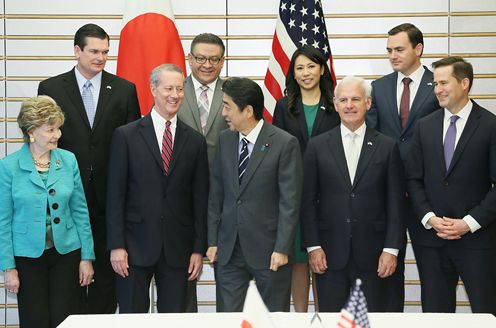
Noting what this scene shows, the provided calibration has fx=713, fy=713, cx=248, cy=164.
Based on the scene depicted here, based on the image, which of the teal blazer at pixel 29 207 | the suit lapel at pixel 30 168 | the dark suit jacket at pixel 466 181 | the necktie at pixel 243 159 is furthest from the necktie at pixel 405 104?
the suit lapel at pixel 30 168

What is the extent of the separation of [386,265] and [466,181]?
2.18 feet

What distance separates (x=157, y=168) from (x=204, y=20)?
7.78ft

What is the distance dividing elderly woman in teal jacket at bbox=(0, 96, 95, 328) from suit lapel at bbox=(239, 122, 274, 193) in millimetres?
956

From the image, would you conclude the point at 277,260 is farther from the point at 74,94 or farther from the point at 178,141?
the point at 74,94

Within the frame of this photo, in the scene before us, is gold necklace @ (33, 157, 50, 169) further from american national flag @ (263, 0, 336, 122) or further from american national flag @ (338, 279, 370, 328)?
american national flag @ (338, 279, 370, 328)

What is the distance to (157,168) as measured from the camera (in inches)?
156

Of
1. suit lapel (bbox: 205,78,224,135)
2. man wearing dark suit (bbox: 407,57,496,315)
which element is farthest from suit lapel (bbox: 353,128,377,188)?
suit lapel (bbox: 205,78,224,135)

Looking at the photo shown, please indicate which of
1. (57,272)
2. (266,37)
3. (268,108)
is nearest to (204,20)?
(266,37)

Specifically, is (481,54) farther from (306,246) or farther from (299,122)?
(306,246)

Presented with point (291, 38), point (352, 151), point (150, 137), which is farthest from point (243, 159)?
point (291, 38)

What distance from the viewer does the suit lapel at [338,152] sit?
13.1ft

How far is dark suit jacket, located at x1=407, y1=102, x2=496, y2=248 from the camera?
402cm

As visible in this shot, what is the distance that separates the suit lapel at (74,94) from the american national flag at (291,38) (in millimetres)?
1343

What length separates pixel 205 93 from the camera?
179 inches
